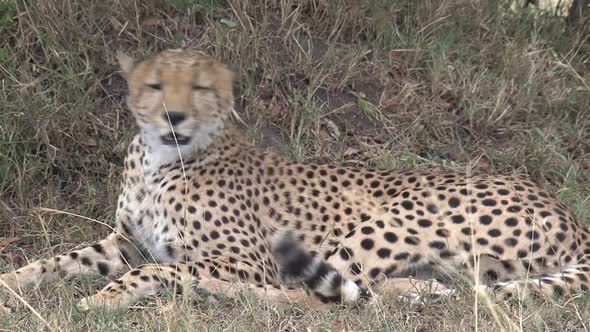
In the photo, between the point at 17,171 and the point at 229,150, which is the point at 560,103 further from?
the point at 17,171

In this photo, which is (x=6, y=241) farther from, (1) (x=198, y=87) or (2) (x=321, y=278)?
(2) (x=321, y=278)

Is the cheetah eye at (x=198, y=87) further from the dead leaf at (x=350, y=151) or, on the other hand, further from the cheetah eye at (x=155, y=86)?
the dead leaf at (x=350, y=151)

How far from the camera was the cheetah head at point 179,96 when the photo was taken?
153 inches

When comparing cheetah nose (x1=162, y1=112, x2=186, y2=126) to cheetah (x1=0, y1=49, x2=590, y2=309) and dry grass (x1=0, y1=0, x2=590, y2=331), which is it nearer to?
cheetah (x1=0, y1=49, x2=590, y2=309)

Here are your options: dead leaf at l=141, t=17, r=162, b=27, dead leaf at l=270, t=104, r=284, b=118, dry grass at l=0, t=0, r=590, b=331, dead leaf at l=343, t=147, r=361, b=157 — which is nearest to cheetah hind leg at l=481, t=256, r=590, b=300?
dry grass at l=0, t=0, r=590, b=331

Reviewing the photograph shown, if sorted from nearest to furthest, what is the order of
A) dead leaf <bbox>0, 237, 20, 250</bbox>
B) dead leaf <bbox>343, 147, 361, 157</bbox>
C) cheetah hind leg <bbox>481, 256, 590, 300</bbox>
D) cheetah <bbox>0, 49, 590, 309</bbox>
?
cheetah hind leg <bbox>481, 256, 590, 300</bbox> → cheetah <bbox>0, 49, 590, 309</bbox> → dead leaf <bbox>0, 237, 20, 250</bbox> → dead leaf <bbox>343, 147, 361, 157</bbox>

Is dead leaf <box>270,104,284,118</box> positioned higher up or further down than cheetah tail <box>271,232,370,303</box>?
further down

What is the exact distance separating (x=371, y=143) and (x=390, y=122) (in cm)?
17

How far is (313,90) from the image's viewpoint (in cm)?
537

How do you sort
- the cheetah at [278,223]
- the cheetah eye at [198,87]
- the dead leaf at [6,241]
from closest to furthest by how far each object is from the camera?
the cheetah at [278,223]
the cheetah eye at [198,87]
the dead leaf at [6,241]

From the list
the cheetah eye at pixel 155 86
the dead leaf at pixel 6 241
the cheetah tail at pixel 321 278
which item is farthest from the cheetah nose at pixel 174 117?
the dead leaf at pixel 6 241

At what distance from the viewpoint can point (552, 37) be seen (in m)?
6.02

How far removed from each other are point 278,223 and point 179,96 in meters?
0.70

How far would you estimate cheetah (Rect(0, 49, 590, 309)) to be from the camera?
3830 mm
